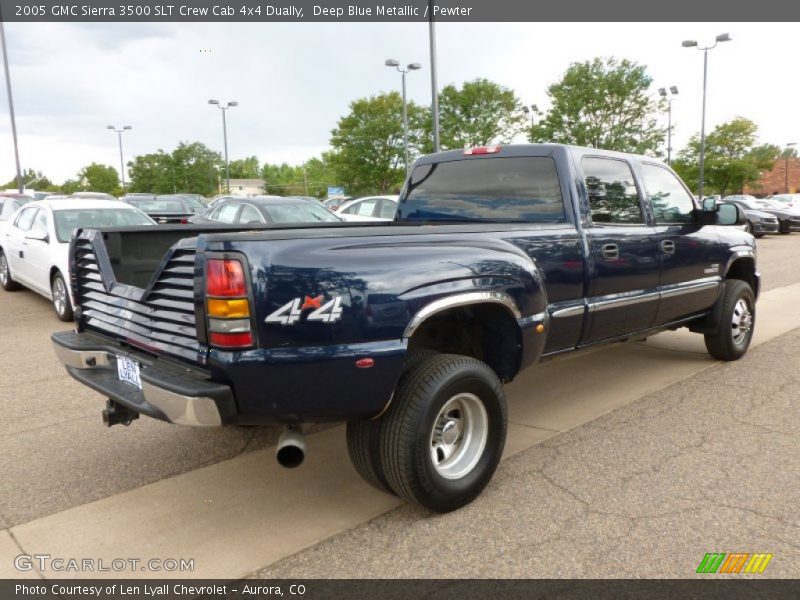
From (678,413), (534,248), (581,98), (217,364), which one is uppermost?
(581,98)

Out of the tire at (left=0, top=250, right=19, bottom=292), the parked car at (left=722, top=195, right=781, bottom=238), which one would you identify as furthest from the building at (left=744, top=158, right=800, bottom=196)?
the tire at (left=0, top=250, right=19, bottom=292)

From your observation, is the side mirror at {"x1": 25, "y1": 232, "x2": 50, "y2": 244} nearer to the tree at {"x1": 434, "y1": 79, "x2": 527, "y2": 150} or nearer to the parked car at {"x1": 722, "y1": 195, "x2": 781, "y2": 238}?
the parked car at {"x1": 722, "y1": 195, "x2": 781, "y2": 238}

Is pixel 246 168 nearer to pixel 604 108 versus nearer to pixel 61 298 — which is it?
pixel 604 108

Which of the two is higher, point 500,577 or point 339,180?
point 339,180

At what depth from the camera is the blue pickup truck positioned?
2662 mm

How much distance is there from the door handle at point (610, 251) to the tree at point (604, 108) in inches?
1295

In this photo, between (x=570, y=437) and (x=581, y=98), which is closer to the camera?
(x=570, y=437)

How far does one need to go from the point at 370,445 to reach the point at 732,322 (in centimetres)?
428

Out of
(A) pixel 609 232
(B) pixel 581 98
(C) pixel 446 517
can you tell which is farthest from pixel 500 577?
(B) pixel 581 98

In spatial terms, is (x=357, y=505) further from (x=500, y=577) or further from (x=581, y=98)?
(x=581, y=98)

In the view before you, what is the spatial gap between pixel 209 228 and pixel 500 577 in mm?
2685

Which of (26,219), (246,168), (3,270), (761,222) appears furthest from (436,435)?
(246,168)

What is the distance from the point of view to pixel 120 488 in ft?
11.8

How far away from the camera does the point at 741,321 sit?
19.9 ft
